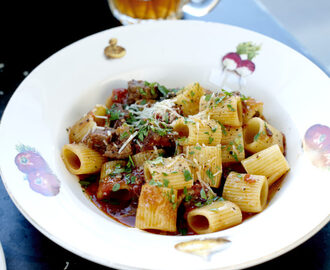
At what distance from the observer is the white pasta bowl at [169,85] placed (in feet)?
6.43

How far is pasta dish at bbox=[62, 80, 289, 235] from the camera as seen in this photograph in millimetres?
2342

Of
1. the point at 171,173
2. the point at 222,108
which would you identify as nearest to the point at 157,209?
the point at 171,173

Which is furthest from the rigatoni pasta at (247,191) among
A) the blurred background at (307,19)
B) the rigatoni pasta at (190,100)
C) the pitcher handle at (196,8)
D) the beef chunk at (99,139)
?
the blurred background at (307,19)

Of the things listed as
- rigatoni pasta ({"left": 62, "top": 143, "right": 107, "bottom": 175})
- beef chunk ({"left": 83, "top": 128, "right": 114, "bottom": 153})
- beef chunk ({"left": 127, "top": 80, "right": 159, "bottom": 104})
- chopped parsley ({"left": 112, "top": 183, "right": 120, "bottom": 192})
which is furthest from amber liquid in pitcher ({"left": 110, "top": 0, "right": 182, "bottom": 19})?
chopped parsley ({"left": 112, "top": 183, "right": 120, "bottom": 192})

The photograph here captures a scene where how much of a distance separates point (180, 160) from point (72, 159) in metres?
0.74

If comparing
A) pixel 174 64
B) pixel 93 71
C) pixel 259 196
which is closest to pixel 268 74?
pixel 174 64

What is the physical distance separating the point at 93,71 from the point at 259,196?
1.54 m

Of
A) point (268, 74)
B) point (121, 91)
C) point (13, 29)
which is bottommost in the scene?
point (13, 29)

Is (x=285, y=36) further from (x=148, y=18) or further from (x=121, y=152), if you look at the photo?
(x=121, y=152)

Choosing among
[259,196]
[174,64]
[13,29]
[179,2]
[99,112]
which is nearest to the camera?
[259,196]

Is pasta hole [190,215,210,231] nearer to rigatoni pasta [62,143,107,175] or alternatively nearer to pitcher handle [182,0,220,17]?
rigatoni pasta [62,143,107,175]

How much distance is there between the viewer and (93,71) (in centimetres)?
311

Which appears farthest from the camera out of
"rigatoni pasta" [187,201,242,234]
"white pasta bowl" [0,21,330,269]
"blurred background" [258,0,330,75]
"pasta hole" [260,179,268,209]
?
"blurred background" [258,0,330,75]

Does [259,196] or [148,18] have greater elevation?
[148,18]
